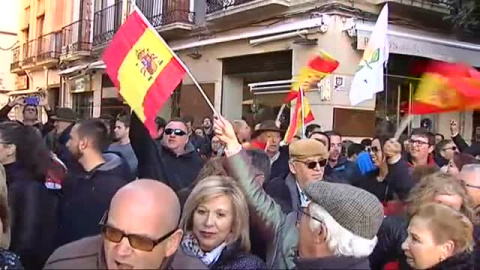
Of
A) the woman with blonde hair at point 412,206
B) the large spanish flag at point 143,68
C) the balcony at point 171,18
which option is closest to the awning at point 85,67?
the balcony at point 171,18

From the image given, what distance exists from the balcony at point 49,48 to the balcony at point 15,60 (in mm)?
3023

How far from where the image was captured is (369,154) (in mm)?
6199

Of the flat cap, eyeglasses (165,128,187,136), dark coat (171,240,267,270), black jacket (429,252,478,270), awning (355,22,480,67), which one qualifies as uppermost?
awning (355,22,480,67)

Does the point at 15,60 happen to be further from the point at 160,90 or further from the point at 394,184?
the point at 160,90

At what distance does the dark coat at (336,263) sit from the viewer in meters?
2.36

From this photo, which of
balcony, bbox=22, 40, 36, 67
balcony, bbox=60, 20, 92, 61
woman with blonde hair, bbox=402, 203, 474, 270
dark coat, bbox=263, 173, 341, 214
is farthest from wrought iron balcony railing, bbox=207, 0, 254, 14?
balcony, bbox=22, 40, 36, 67

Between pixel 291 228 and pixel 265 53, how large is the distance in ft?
34.5

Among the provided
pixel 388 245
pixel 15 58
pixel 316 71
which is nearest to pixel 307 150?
pixel 388 245

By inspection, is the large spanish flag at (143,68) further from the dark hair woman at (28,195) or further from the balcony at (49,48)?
the balcony at (49,48)

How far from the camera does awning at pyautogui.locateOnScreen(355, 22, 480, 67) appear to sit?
12210 mm

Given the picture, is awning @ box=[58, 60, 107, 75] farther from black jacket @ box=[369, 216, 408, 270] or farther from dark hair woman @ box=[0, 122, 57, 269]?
black jacket @ box=[369, 216, 408, 270]

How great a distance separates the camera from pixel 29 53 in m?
29.0

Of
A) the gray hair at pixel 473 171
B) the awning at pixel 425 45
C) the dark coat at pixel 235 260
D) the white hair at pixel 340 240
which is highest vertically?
the awning at pixel 425 45

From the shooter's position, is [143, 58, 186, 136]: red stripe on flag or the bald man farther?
[143, 58, 186, 136]: red stripe on flag
